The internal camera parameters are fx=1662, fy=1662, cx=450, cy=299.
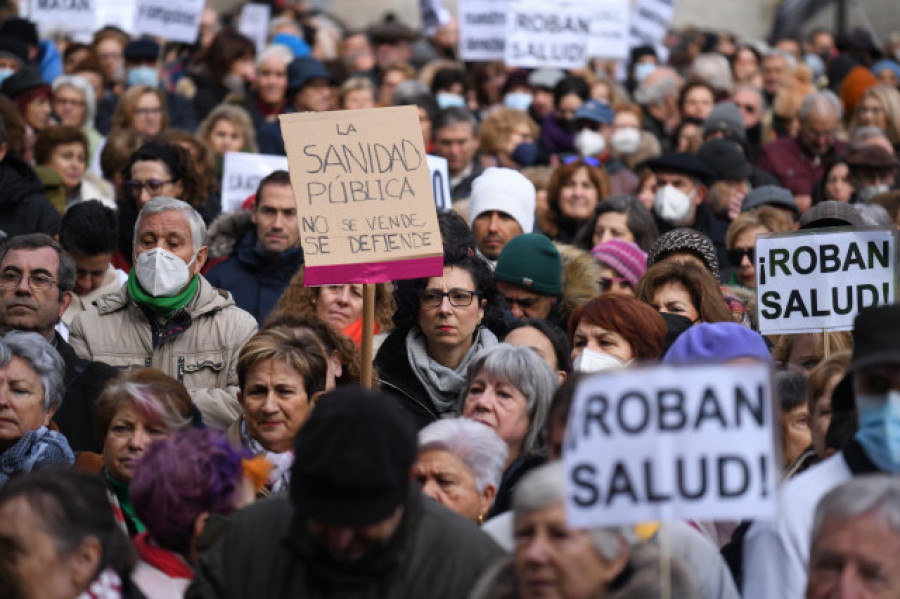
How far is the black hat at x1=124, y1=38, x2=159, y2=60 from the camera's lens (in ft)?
45.8

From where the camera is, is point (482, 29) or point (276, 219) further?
point (482, 29)

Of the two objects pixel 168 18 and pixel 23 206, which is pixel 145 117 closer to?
pixel 168 18

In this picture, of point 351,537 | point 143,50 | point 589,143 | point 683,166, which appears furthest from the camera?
point 143,50

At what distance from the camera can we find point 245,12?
18359 mm

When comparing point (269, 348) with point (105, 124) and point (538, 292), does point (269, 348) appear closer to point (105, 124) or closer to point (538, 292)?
point (538, 292)

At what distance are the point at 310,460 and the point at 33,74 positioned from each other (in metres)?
8.71

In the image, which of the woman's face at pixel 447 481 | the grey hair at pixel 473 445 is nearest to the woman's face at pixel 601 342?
the grey hair at pixel 473 445

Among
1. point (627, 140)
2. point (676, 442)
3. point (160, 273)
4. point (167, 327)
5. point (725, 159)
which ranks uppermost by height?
point (627, 140)

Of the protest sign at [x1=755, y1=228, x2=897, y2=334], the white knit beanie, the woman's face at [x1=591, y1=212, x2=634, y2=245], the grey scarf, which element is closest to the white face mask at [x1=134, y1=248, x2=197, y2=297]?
the grey scarf

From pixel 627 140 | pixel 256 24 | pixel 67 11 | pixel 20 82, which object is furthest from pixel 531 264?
pixel 256 24

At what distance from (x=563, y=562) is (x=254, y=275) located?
15.5ft

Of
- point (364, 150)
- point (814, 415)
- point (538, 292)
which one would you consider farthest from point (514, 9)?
point (814, 415)

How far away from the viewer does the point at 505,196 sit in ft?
29.7

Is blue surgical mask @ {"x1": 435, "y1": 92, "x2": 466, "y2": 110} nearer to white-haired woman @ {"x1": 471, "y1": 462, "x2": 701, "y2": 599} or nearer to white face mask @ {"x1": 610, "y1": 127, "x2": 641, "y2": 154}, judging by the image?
white face mask @ {"x1": 610, "y1": 127, "x2": 641, "y2": 154}
